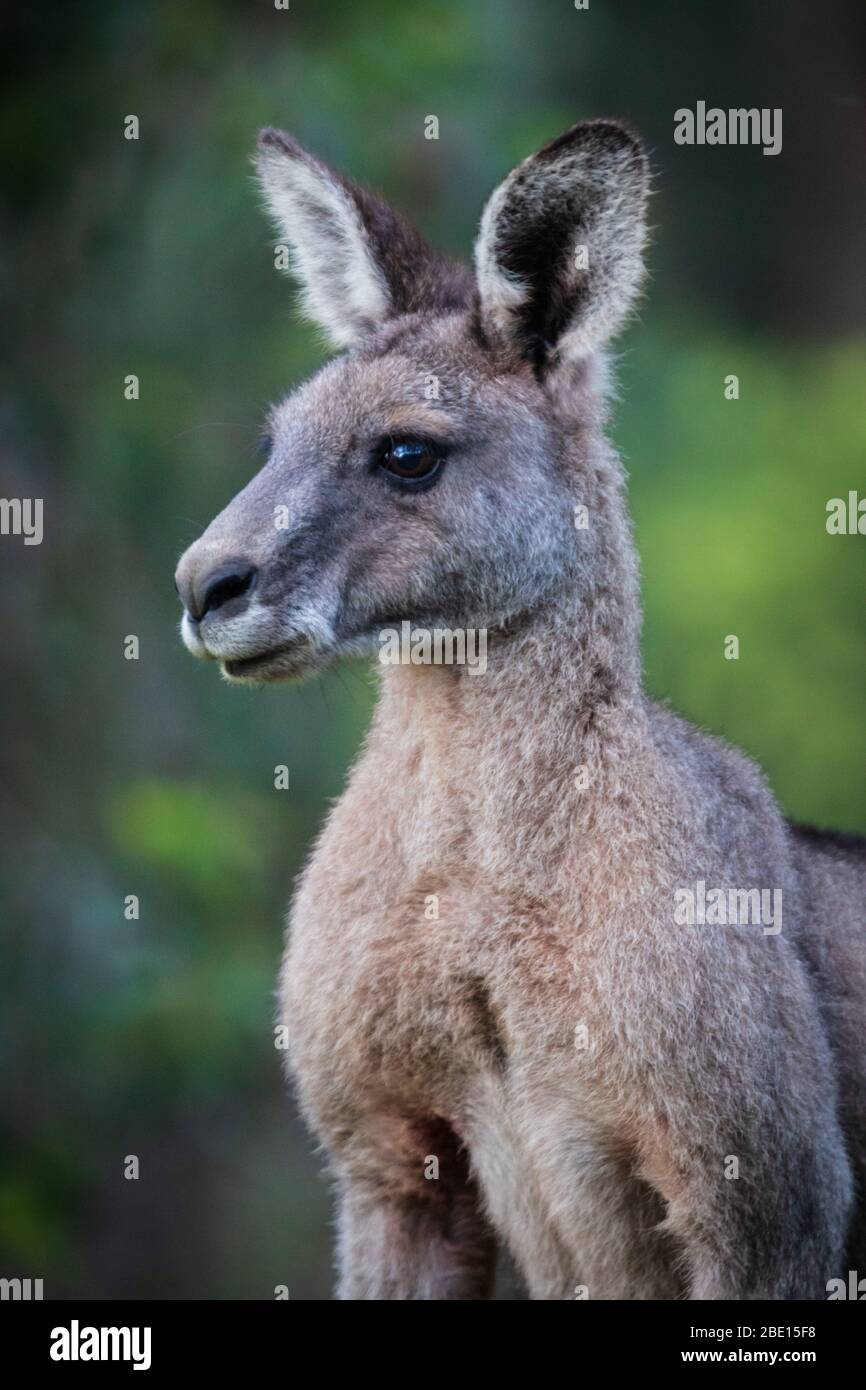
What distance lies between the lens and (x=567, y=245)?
17.6ft

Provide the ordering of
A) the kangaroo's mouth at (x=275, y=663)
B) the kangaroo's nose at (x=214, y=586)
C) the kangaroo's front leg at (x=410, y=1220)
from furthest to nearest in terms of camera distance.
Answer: the kangaroo's front leg at (x=410, y=1220) → the kangaroo's mouth at (x=275, y=663) → the kangaroo's nose at (x=214, y=586)

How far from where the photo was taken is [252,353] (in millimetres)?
10609

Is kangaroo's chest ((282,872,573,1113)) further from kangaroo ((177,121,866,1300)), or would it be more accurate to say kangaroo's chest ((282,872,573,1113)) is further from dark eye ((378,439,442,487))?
dark eye ((378,439,442,487))

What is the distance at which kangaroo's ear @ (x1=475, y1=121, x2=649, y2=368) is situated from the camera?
5.19 meters

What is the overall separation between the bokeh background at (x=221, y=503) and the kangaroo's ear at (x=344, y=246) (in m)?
3.81

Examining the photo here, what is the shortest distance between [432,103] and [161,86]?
4.98 ft

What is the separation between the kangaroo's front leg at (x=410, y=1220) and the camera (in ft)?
17.9

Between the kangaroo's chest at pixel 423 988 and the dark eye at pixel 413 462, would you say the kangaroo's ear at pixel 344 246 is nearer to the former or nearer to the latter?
the dark eye at pixel 413 462

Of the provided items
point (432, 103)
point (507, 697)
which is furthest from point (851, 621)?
point (507, 697)

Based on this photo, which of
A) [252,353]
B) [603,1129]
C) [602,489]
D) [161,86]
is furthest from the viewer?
[252,353]

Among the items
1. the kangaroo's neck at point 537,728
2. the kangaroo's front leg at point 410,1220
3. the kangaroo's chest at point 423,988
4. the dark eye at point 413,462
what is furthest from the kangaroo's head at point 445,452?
the kangaroo's front leg at point 410,1220

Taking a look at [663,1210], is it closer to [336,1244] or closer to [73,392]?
[336,1244]

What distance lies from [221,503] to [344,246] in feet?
14.9

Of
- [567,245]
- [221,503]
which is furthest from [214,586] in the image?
[221,503]
